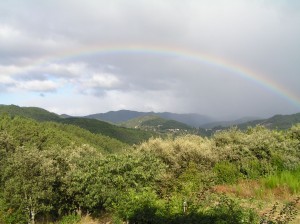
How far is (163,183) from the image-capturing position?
1555cm

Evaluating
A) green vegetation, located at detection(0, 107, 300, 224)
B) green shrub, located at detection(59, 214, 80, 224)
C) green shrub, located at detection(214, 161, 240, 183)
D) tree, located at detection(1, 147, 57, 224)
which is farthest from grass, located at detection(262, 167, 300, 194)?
tree, located at detection(1, 147, 57, 224)

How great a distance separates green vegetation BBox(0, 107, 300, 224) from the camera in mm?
10109

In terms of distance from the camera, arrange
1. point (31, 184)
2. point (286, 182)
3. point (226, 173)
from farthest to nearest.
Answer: point (226, 173) < point (31, 184) < point (286, 182)

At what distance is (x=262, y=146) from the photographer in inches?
934

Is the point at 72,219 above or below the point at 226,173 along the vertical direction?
below

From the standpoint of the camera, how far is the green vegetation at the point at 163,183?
1011 centimetres

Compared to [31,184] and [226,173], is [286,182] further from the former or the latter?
[31,184]

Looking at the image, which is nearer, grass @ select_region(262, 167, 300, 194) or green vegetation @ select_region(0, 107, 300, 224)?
green vegetation @ select_region(0, 107, 300, 224)

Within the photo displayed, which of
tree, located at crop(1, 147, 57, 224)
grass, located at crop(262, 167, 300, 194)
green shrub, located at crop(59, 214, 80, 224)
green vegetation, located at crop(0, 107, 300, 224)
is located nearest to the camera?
green vegetation, located at crop(0, 107, 300, 224)

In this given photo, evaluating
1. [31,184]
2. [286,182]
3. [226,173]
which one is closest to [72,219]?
[31,184]

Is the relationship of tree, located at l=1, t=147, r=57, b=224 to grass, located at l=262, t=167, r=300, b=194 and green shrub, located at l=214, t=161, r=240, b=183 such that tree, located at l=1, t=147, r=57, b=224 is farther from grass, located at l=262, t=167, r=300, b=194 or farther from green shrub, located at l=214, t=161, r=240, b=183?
grass, located at l=262, t=167, r=300, b=194

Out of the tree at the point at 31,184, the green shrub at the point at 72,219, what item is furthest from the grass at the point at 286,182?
the tree at the point at 31,184

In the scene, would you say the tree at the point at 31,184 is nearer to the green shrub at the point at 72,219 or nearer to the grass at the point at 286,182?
the green shrub at the point at 72,219

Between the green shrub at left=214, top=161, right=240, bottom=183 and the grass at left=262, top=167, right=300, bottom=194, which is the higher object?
the grass at left=262, top=167, right=300, bottom=194
